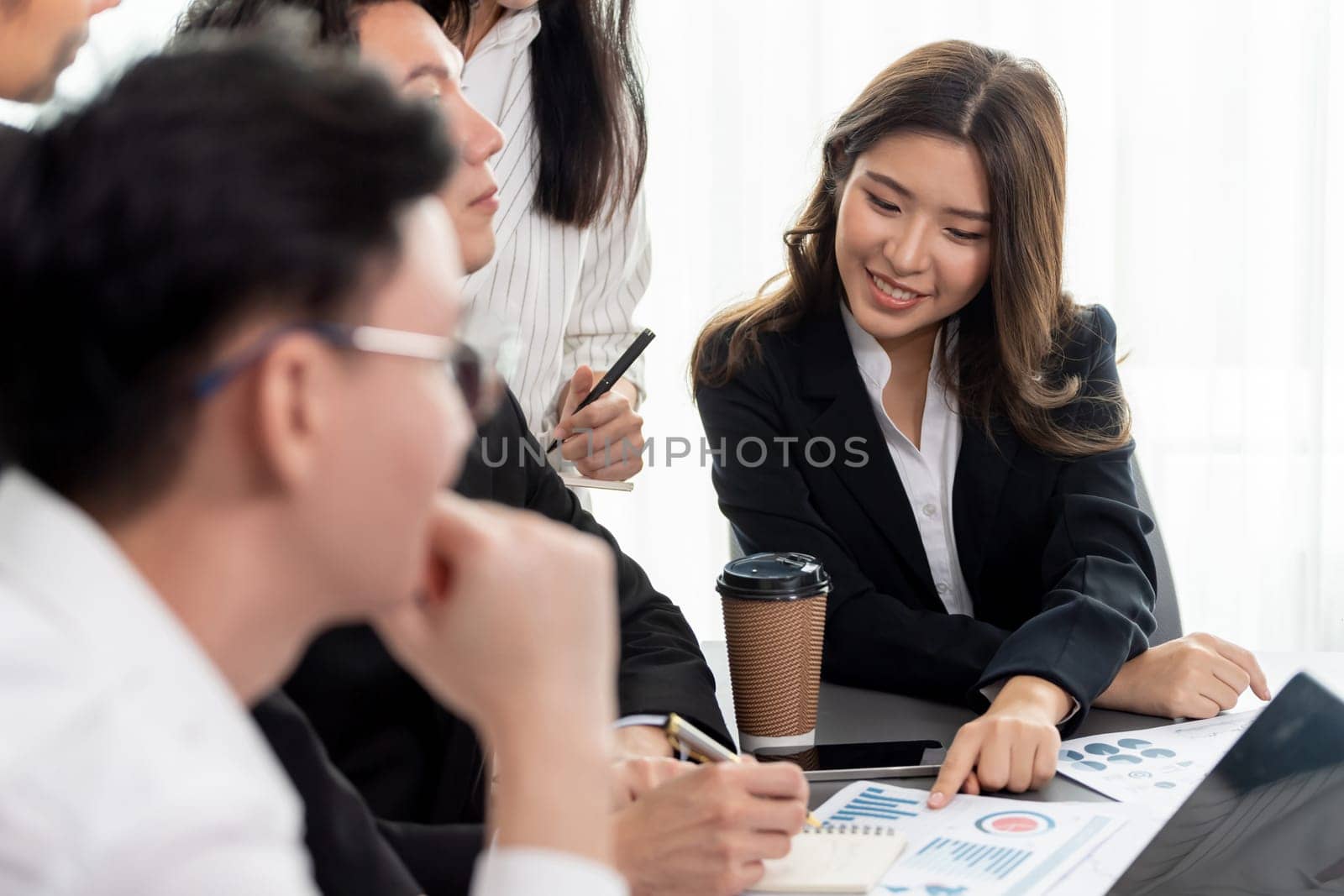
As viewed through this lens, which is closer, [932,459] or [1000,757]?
[1000,757]

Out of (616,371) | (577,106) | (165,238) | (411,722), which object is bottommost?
(411,722)

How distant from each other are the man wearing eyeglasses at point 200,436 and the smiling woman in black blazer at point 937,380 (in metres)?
1.10

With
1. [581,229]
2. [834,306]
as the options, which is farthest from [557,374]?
[834,306]

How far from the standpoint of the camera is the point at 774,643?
4.36 feet

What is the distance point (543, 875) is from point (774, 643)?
2.21 ft

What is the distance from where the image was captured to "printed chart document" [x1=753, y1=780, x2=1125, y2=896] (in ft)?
3.40

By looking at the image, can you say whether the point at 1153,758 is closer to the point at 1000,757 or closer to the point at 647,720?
the point at 1000,757

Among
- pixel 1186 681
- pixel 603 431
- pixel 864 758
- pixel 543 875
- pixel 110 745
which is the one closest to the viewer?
pixel 110 745

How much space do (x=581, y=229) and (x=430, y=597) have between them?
136cm

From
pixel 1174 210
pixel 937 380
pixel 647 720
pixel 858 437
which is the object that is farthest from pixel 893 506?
pixel 1174 210

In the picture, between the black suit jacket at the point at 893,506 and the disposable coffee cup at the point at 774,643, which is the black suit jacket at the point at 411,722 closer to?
the disposable coffee cup at the point at 774,643

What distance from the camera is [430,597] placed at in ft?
2.40

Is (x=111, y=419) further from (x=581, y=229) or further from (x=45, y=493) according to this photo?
(x=581, y=229)

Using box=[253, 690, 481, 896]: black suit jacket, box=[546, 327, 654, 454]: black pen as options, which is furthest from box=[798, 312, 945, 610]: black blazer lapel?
box=[253, 690, 481, 896]: black suit jacket
